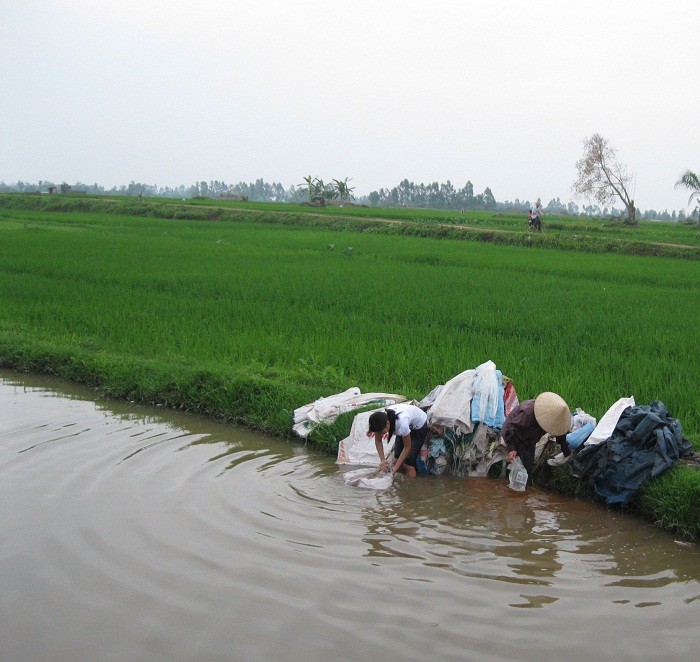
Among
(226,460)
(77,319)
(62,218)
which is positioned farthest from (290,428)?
(62,218)

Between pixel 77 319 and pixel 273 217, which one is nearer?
pixel 77 319

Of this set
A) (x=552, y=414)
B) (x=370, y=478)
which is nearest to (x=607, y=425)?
(x=552, y=414)

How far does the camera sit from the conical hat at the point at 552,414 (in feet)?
15.5

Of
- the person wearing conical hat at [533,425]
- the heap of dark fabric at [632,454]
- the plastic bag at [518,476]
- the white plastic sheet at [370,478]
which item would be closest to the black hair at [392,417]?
the white plastic sheet at [370,478]

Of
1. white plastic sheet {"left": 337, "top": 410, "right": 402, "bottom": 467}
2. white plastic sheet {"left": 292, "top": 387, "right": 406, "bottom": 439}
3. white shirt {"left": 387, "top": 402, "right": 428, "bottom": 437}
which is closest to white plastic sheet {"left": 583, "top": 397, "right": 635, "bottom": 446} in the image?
white shirt {"left": 387, "top": 402, "right": 428, "bottom": 437}

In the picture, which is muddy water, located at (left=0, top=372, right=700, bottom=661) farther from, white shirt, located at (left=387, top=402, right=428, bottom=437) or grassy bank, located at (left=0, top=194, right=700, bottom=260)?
grassy bank, located at (left=0, top=194, right=700, bottom=260)

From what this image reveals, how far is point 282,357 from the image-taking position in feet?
24.3

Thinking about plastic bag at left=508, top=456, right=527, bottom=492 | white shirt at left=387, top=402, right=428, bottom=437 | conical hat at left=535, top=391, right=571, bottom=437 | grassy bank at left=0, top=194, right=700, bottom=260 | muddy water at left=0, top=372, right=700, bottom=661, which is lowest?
muddy water at left=0, top=372, right=700, bottom=661

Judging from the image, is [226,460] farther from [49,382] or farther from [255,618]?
[49,382]

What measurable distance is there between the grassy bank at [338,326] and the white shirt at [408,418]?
871 millimetres

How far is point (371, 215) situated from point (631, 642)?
84.3 feet

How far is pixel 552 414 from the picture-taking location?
15.5ft

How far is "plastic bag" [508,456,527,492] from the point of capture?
5016 millimetres

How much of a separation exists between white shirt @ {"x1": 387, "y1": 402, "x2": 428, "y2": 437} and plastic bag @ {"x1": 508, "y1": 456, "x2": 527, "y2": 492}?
0.63 meters
